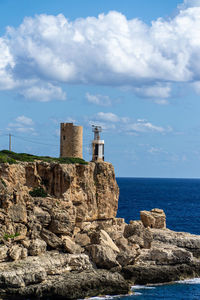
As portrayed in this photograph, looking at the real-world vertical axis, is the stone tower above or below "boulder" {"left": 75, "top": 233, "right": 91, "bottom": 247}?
above

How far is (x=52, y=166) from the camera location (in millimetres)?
49969

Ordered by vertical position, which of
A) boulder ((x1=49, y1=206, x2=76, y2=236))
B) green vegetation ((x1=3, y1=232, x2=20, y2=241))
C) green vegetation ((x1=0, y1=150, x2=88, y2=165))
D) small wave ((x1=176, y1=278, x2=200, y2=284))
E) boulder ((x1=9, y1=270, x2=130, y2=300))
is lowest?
small wave ((x1=176, y1=278, x2=200, y2=284))

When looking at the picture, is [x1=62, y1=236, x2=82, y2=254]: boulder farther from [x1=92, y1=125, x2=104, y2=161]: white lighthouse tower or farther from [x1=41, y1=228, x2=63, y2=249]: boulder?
[x1=92, y1=125, x2=104, y2=161]: white lighthouse tower

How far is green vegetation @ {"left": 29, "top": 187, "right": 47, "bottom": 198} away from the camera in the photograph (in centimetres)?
4771

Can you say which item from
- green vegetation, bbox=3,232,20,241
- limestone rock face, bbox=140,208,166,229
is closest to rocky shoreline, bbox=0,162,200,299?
green vegetation, bbox=3,232,20,241

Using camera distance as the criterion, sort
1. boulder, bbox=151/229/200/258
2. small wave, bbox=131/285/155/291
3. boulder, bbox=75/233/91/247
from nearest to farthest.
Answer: small wave, bbox=131/285/155/291 < boulder, bbox=75/233/91/247 < boulder, bbox=151/229/200/258

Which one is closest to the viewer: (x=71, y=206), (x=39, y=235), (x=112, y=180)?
(x=39, y=235)

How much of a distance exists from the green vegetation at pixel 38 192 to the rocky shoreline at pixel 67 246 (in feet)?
1.51

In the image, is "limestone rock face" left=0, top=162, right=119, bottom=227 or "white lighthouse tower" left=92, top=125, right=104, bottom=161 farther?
"white lighthouse tower" left=92, top=125, right=104, bottom=161

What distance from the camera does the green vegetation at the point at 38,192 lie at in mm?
47706

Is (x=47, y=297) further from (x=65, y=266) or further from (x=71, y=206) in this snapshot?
(x=71, y=206)

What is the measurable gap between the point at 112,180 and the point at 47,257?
21722mm

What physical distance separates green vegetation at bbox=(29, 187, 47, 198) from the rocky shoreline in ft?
1.51

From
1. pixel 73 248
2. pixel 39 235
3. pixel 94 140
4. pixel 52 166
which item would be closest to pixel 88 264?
pixel 73 248
